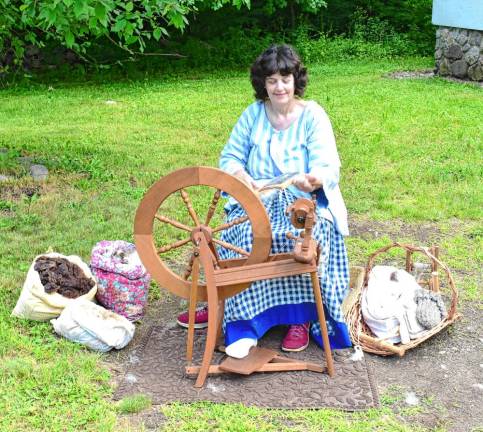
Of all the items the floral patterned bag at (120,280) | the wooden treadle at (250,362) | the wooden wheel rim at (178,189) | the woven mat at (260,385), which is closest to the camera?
the wooden wheel rim at (178,189)

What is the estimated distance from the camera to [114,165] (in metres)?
6.79

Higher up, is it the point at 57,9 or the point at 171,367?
the point at 57,9

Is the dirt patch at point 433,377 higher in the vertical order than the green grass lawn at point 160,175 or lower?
lower

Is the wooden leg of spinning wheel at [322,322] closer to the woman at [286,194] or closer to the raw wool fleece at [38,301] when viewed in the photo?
the woman at [286,194]

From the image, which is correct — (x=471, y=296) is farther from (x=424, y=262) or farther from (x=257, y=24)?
(x=257, y=24)

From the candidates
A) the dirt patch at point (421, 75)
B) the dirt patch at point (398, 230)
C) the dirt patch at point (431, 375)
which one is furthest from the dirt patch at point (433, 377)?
the dirt patch at point (421, 75)

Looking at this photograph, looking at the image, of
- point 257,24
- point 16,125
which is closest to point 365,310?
point 16,125

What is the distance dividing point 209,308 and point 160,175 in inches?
138

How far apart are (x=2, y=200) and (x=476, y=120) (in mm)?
5341

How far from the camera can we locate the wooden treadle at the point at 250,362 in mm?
3305

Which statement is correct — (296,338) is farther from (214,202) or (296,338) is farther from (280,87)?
(280,87)

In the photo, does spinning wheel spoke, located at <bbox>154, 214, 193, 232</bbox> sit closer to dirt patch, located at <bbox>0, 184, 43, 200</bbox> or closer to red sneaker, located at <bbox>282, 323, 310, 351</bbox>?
red sneaker, located at <bbox>282, 323, 310, 351</bbox>

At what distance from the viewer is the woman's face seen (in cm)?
352

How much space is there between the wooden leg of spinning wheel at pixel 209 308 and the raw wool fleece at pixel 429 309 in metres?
1.10
